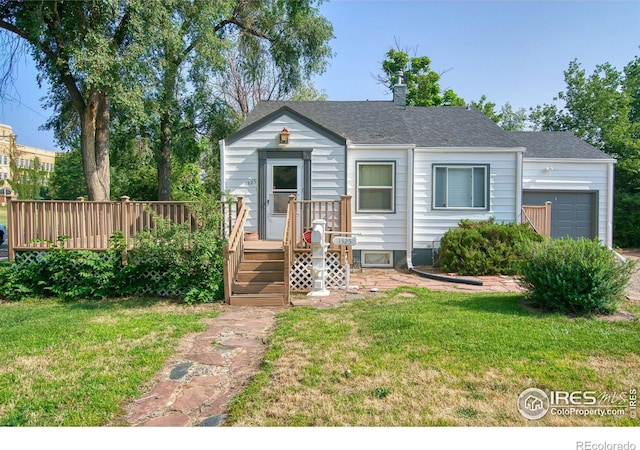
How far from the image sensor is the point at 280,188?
9719 millimetres

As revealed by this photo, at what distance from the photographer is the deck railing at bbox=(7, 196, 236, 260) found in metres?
7.48

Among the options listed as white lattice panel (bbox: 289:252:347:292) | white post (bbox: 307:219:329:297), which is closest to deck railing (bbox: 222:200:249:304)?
white lattice panel (bbox: 289:252:347:292)

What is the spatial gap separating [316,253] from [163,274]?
2841 mm

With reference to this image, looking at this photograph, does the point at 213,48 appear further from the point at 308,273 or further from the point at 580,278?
the point at 580,278

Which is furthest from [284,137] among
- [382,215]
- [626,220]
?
[626,220]

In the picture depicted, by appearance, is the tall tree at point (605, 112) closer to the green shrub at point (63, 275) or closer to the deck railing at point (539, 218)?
the deck railing at point (539, 218)

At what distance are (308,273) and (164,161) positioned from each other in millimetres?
9521

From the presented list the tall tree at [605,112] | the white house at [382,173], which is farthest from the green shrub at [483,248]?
the tall tree at [605,112]

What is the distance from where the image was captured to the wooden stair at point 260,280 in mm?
6568

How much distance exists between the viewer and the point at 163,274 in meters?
7.09

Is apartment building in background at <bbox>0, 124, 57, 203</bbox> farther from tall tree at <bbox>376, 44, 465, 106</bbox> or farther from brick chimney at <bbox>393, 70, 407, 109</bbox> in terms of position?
tall tree at <bbox>376, 44, 465, 106</bbox>

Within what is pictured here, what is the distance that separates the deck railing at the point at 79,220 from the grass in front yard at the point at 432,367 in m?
3.98

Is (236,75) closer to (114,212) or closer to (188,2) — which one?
(188,2)

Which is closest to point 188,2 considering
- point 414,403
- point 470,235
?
point 470,235
